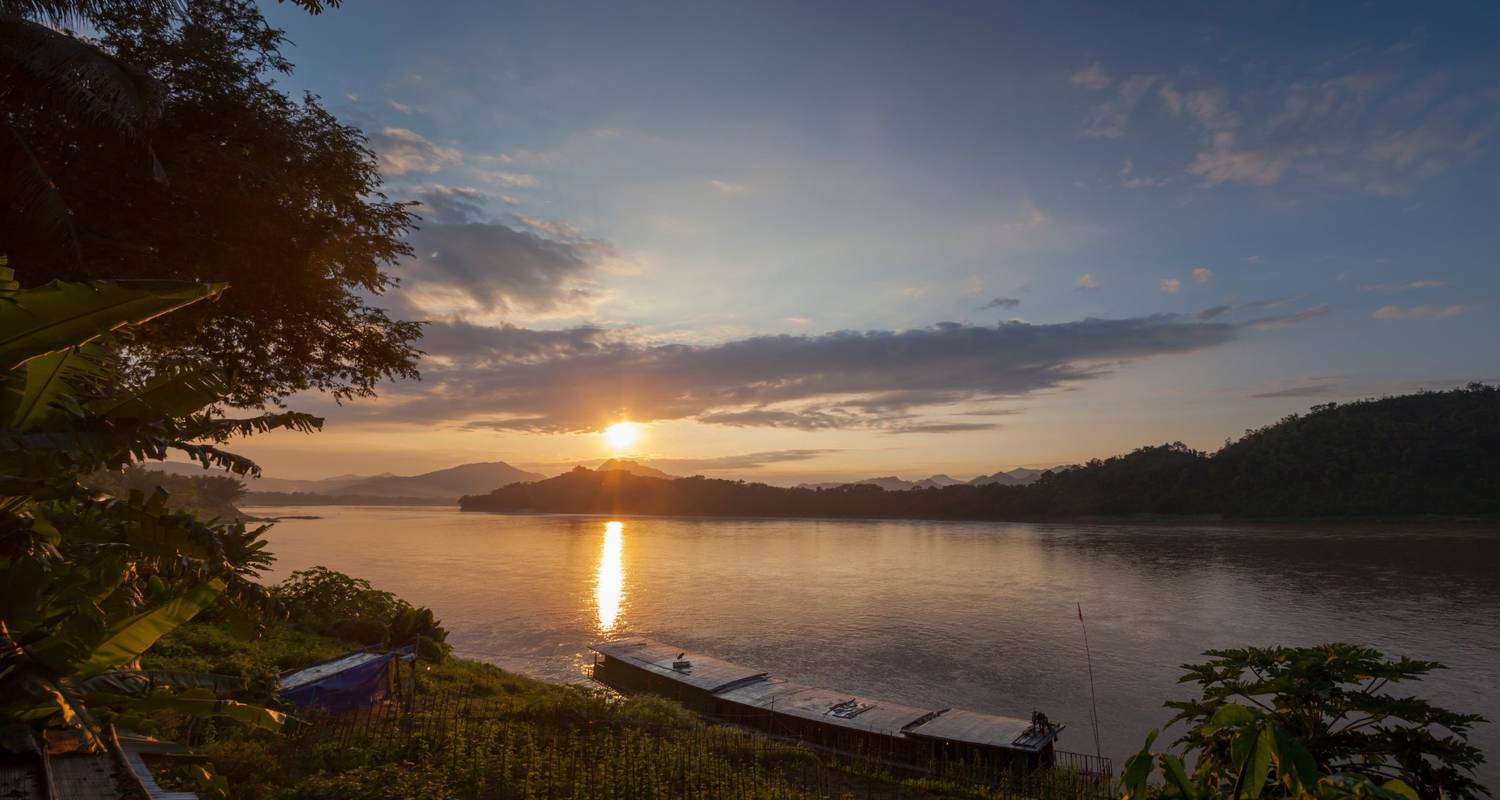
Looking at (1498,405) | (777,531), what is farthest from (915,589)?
(1498,405)

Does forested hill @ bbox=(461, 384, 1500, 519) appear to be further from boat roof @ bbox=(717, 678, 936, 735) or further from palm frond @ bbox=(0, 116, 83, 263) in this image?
palm frond @ bbox=(0, 116, 83, 263)

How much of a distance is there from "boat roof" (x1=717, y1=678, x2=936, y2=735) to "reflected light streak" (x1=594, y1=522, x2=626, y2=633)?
2546cm

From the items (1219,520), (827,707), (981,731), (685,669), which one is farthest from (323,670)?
(1219,520)

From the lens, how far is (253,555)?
22.2 feet

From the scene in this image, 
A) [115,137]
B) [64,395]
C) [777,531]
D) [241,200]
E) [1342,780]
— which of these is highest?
[115,137]

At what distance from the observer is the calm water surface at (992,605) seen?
39.4m

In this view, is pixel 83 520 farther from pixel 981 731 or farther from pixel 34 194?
pixel 981 731

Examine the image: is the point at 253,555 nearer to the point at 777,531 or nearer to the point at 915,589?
the point at 915,589

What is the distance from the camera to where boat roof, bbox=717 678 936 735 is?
84.8ft

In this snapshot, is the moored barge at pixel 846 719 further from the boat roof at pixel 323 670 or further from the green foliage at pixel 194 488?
the green foliage at pixel 194 488

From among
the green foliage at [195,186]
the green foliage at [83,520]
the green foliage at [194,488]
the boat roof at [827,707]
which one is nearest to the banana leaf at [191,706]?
the green foliage at [83,520]

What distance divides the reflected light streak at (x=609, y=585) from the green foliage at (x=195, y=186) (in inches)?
1521

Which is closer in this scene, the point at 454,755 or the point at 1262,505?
the point at 454,755

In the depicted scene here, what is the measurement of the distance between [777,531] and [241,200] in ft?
453
